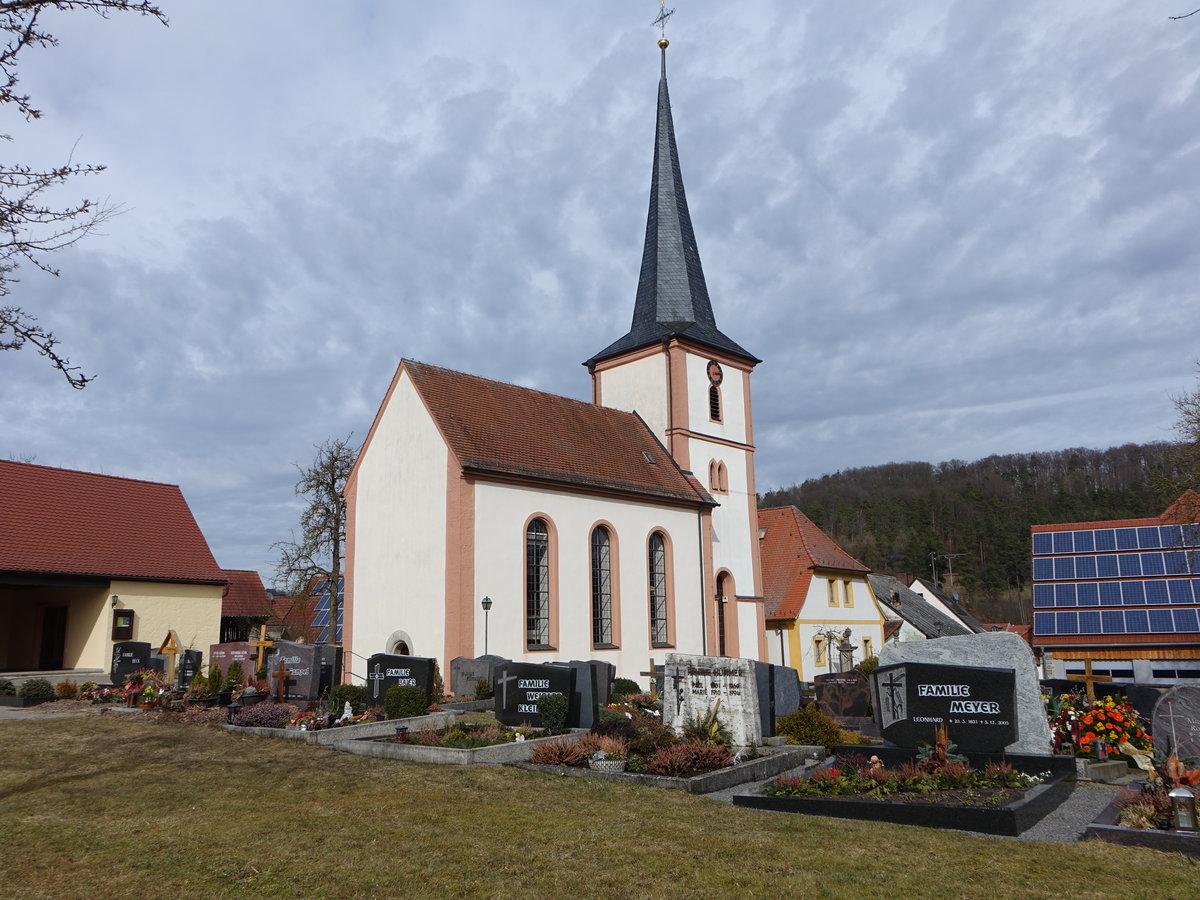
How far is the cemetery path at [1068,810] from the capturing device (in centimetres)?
816

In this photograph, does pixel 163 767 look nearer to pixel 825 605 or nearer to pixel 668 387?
pixel 668 387

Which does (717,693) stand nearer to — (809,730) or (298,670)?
(809,730)

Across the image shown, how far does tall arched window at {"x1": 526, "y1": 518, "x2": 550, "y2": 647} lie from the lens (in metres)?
23.6

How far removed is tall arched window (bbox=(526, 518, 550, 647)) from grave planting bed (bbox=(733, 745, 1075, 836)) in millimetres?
14229

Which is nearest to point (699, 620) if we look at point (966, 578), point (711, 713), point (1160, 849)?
point (711, 713)

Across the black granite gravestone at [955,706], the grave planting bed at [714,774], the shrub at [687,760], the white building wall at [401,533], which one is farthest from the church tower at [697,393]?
the black granite gravestone at [955,706]

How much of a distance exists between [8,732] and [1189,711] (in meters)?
17.0

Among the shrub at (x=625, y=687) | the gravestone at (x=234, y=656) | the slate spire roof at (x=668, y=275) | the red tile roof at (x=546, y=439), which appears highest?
the slate spire roof at (x=668, y=275)

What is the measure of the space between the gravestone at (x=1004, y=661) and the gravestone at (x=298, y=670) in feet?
36.2

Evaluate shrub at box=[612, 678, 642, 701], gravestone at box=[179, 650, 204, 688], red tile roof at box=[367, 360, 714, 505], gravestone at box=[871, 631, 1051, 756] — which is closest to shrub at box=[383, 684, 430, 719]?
shrub at box=[612, 678, 642, 701]

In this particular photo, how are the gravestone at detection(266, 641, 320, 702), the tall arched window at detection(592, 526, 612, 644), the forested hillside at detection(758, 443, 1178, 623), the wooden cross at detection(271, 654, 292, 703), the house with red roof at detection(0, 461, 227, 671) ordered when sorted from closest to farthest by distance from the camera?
1. the gravestone at detection(266, 641, 320, 702)
2. the wooden cross at detection(271, 654, 292, 703)
3. the tall arched window at detection(592, 526, 612, 644)
4. the house with red roof at detection(0, 461, 227, 671)
5. the forested hillside at detection(758, 443, 1178, 623)

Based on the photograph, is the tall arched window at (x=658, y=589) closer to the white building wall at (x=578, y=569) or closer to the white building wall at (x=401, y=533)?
the white building wall at (x=578, y=569)

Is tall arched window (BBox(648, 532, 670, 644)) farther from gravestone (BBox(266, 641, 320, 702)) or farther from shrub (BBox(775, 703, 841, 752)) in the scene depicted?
shrub (BBox(775, 703, 841, 752))

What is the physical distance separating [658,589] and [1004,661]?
53.2 feet
